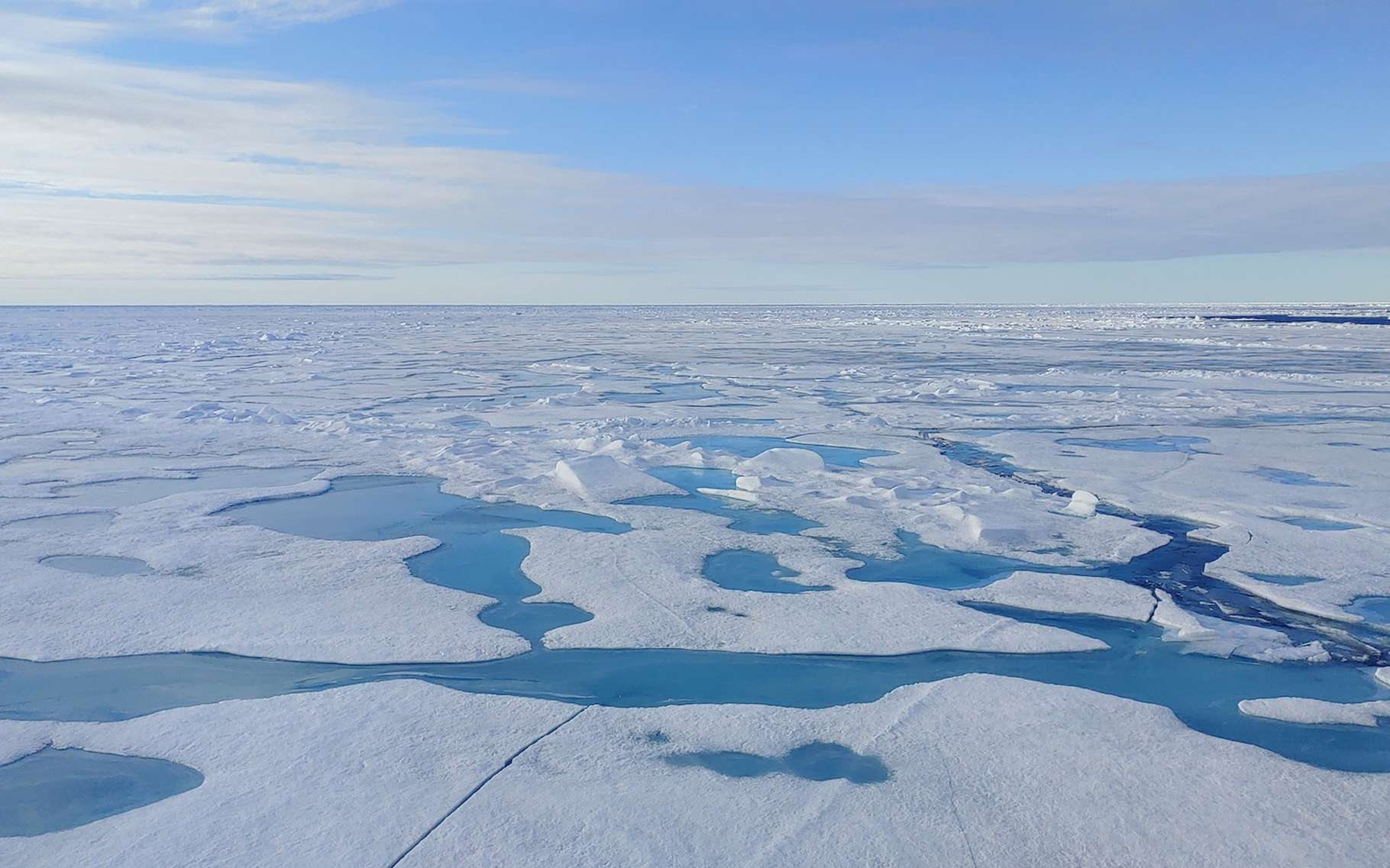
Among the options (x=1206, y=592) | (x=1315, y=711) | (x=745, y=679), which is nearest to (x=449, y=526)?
(x=745, y=679)

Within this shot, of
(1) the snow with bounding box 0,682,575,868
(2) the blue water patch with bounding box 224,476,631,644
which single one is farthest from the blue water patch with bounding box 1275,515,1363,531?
(1) the snow with bounding box 0,682,575,868

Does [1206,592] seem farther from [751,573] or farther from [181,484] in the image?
[181,484]

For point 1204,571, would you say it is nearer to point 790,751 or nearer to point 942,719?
point 942,719

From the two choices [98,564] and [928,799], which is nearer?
[928,799]

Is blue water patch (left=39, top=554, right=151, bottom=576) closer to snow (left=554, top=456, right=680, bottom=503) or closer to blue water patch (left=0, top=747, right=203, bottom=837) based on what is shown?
blue water patch (left=0, top=747, right=203, bottom=837)

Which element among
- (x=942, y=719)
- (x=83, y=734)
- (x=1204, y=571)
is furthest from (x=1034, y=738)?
(x=83, y=734)

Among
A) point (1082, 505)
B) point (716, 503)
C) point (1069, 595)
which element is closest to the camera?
point (1069, 595)
